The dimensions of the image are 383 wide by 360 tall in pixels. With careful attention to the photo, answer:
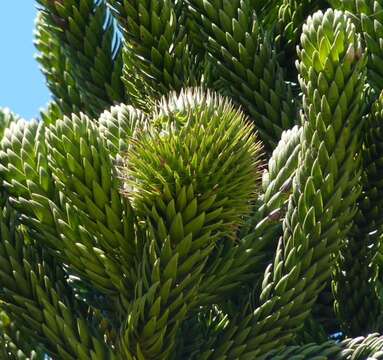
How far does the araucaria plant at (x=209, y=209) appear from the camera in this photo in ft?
6.36

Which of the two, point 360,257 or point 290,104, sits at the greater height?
point 290,104

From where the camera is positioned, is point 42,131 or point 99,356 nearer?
point 99,356

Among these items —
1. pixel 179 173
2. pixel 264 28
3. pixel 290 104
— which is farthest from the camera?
pixel 264 28

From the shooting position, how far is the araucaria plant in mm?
1939

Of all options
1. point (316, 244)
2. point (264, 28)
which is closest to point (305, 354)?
point (316, 244)

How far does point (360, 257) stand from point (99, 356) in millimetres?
667

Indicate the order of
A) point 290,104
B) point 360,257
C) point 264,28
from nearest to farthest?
point 360,257 → point 290,104 → point 264,28

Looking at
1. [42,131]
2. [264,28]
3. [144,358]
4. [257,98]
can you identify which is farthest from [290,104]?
[144,358]

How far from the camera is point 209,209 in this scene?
194 cm

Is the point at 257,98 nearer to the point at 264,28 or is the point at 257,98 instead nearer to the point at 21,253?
the point at 264,28

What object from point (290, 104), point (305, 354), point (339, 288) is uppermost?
point (290, 104)

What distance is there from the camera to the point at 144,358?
1.96 m

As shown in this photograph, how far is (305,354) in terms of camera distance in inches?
77.6

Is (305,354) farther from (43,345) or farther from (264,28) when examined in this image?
(264,28)
